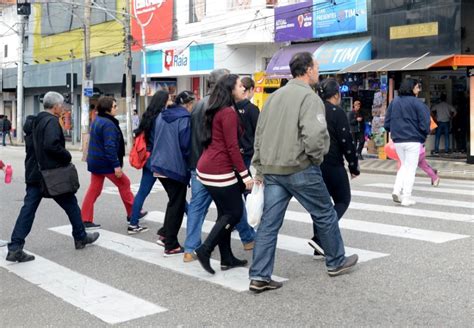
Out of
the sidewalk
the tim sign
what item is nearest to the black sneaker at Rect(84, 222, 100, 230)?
the sidewalk

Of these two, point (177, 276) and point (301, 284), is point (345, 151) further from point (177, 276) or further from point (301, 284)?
point (177, 276)

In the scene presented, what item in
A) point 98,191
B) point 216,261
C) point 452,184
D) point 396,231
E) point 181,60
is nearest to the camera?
point 216,261

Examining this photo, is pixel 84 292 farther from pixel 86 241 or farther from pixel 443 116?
pixel 443 116

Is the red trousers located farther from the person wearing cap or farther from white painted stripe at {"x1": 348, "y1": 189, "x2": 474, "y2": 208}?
white painted stripe at {"x1": 348, "y1": 189, "x2": 474, "y2": 208}

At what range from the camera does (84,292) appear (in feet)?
19.1

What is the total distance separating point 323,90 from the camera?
6.57m

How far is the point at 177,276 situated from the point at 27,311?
4.69 ft

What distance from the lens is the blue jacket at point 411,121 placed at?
962 cm

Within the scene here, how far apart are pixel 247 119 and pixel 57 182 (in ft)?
6.79

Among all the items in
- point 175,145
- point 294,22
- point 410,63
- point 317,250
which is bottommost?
point 317,250

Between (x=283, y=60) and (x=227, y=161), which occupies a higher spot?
(x=283, y=60)

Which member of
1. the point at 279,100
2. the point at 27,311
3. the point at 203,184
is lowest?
the point at 27,311

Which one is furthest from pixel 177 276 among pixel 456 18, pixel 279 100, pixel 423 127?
pixel 456 18

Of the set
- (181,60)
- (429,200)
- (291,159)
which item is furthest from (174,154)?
(181,60)
